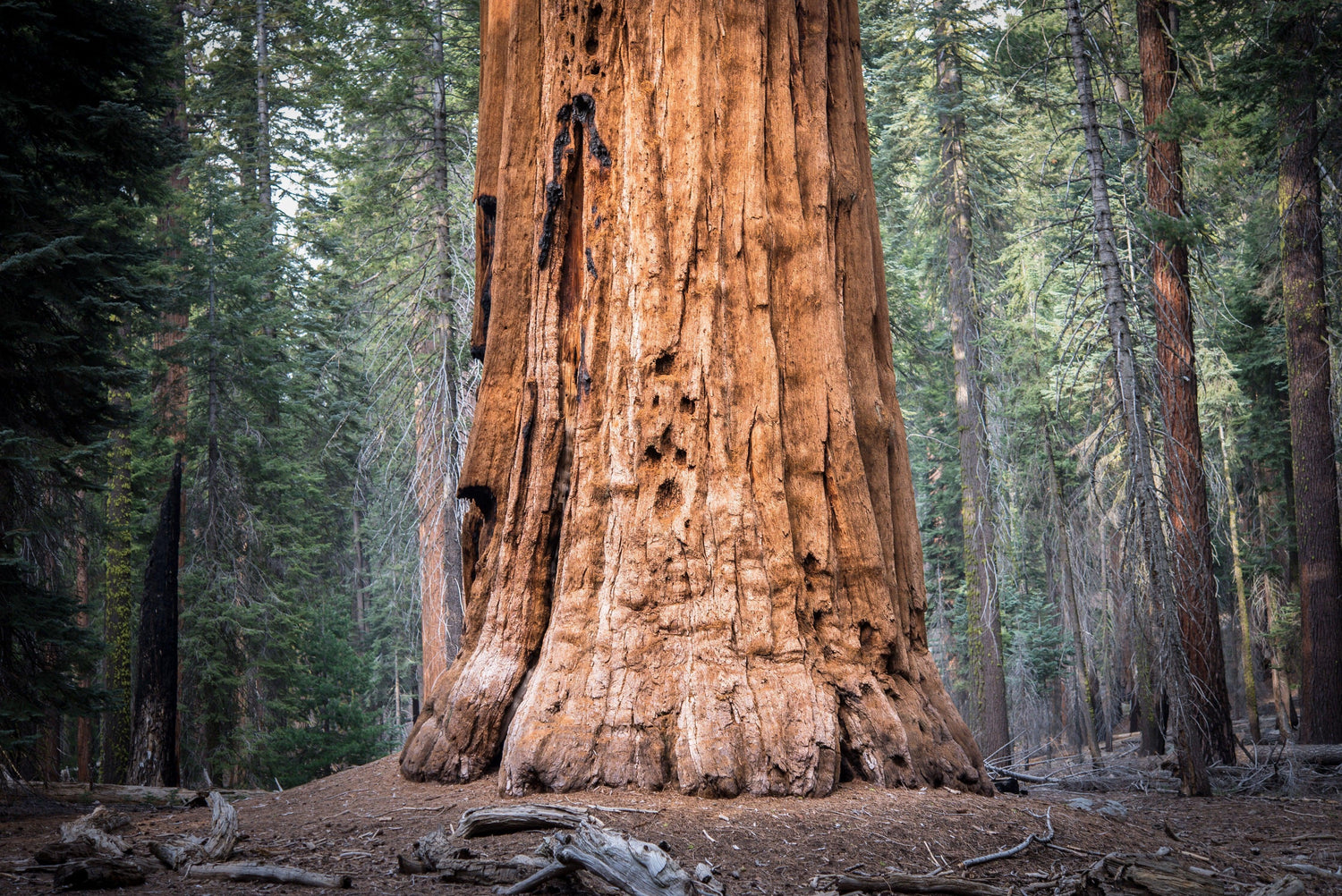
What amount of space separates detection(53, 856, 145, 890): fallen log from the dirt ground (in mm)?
97

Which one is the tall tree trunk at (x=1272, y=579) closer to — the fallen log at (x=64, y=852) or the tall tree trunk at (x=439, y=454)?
the tall tree trunk at (x=439, y=454)

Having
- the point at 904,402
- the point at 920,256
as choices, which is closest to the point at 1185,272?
the point at 920,256

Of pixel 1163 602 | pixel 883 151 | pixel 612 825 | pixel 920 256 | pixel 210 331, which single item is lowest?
pixel 612 825

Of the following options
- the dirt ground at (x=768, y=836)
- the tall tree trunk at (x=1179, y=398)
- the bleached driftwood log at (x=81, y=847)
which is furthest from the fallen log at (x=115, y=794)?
the tall tree trunk at (x=1179, y=398)

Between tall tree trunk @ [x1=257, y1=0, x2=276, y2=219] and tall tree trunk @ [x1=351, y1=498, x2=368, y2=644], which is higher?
tall tree trunk @ [x1=257, y1=0, x2=276, y2=219]

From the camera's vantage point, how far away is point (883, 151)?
936 inches

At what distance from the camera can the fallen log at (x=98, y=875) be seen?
3943 millimetres

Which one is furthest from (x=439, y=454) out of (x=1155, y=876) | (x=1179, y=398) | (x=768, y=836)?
(x=1155, y=876)

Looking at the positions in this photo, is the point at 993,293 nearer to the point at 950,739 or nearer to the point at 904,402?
the point at 904,402

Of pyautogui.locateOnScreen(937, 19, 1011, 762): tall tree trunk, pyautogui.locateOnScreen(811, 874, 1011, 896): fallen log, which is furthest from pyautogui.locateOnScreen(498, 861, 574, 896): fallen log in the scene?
pyautogui.locateOnScreen(937, 19, 1011, 762): tall tree trunk

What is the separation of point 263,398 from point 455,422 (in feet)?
15.8

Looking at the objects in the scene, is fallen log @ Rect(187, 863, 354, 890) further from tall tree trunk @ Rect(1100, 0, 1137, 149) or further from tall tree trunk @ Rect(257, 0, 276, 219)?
tall tree trunk @ Rect(257, 0, 276, 219)

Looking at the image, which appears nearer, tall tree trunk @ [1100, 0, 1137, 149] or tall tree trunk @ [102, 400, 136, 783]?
tall tree trunk @ [1100, 0, 1137, 149]

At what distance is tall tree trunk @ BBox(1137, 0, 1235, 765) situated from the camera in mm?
9297
